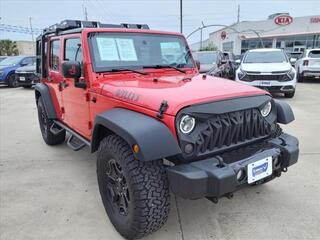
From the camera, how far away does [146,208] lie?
238 cm

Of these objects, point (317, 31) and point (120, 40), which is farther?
point (317, 31)

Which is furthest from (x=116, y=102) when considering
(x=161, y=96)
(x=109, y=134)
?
(x=161, y=96)

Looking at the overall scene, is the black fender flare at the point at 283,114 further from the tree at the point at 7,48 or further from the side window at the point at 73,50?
the tree at the point at 7,48

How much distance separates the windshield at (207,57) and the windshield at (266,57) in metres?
1.70

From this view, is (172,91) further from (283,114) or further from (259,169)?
(283,114)

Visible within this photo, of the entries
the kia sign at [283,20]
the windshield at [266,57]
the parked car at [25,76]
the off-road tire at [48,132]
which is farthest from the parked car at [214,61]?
the kia sign at [283,20]

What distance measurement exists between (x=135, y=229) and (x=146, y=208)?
0.87 ft

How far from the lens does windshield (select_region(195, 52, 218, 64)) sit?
39.9ft

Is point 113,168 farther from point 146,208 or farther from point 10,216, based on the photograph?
point 10,216

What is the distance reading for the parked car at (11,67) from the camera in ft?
46.9

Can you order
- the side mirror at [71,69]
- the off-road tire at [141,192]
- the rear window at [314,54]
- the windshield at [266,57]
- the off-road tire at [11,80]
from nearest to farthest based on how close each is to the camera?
the off-road tire at [141,192] < the side mirror at [71,69] < the windshield at [266,57] < the rear window at [314,54] < the off-road tire at [11,80]

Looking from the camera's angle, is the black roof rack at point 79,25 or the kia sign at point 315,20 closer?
the black roof rack at point 79,25

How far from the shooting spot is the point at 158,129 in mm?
2281

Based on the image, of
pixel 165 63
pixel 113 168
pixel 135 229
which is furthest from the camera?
pixel 165 63
